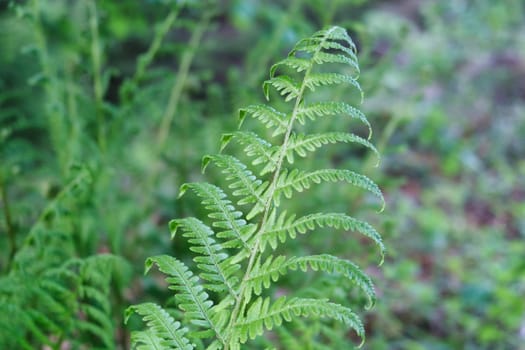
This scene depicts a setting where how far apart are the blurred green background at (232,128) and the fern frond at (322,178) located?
Result: 0.62 meters

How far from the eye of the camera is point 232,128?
235 cm

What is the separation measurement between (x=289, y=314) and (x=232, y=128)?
157cm

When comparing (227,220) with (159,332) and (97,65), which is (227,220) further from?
(97,65)

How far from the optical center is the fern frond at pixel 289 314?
0.82 meters

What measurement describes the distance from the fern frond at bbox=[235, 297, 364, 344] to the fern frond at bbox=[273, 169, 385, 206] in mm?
158

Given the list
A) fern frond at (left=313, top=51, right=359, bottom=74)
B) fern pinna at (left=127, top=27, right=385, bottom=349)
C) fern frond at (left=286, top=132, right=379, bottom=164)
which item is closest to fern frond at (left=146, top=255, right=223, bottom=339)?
fern pinna at (left=127, top=27, right=385, bottom=349)

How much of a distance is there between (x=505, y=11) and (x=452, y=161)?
309cm

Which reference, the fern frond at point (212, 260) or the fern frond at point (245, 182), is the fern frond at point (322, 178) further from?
the fern frond at point (212, 260)

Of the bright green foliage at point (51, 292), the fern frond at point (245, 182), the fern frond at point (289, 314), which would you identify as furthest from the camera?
Answer: the bright green foliage at point (51, 292)

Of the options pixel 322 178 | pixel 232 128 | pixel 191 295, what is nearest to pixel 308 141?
pixel 322 178

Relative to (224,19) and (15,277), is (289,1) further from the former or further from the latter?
(15,277)

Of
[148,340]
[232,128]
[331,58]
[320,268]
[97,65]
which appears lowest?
[148,340]

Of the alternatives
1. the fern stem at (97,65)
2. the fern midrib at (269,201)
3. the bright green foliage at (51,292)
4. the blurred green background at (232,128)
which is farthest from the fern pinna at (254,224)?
the fern stem at (97,65)

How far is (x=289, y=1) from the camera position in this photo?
5488 millimetres
